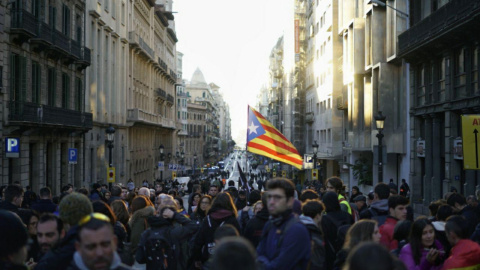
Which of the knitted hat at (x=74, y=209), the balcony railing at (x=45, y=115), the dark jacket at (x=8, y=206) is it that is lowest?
the dark jacket at (x=8, y=206)

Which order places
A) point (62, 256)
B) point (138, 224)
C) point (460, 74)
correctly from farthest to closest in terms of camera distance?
point (460, 74)
point (138, 224)
point (62, 256)

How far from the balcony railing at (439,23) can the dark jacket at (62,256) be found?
742 inches

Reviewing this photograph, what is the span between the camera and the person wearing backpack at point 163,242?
30.0 ft

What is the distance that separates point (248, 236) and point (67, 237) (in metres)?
3.53

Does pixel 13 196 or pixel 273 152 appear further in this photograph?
pixel 273 152

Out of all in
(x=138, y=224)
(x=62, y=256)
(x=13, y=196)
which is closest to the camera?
(x=62, y=256)

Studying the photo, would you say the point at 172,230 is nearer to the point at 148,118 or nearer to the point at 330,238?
the point at 330,238

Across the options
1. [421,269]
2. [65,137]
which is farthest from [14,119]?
[421,269]

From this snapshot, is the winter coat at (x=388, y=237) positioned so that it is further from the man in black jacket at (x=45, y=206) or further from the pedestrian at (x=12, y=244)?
the man in black jacket at (x=45, y=206)

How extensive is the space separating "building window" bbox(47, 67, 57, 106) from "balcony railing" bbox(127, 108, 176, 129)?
1968 cm

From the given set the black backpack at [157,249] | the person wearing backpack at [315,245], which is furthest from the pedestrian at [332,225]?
the black backpack at [157,249]

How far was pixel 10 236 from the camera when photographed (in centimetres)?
524

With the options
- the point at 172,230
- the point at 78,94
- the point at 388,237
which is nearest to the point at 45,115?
the point at 78,94

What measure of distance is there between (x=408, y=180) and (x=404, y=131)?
2399 mm
